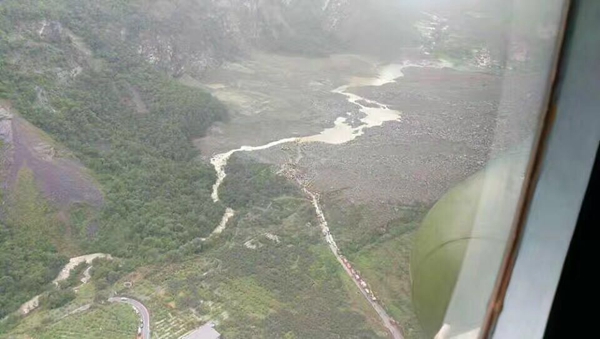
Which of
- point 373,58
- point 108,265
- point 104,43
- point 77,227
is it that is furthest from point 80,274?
point 373,58

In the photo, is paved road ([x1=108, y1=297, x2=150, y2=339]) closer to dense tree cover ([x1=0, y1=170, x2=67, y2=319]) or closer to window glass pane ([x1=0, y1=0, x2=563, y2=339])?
window glass pane ([x1=0, y1=0, x2=563, y2=339])

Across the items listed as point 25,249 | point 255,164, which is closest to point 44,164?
point 25,249

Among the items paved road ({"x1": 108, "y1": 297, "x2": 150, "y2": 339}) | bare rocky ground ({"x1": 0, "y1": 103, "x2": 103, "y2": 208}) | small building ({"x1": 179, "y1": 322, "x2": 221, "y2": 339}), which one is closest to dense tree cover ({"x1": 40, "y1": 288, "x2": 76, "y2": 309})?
paved road ({"x1": 108, "y1": 297, "x2": 150, "y2": 339})

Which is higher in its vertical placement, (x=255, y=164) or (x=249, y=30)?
(x=249, y=30)

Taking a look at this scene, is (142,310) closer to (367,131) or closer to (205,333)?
(205,333)

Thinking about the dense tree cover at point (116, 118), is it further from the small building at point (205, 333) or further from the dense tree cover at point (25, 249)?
the small building at point (205, 333)

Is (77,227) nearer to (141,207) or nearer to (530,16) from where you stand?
(141,207)

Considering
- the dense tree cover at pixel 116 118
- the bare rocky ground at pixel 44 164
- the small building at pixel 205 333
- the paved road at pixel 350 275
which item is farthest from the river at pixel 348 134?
the bare rocky ground at pixel 44 164
